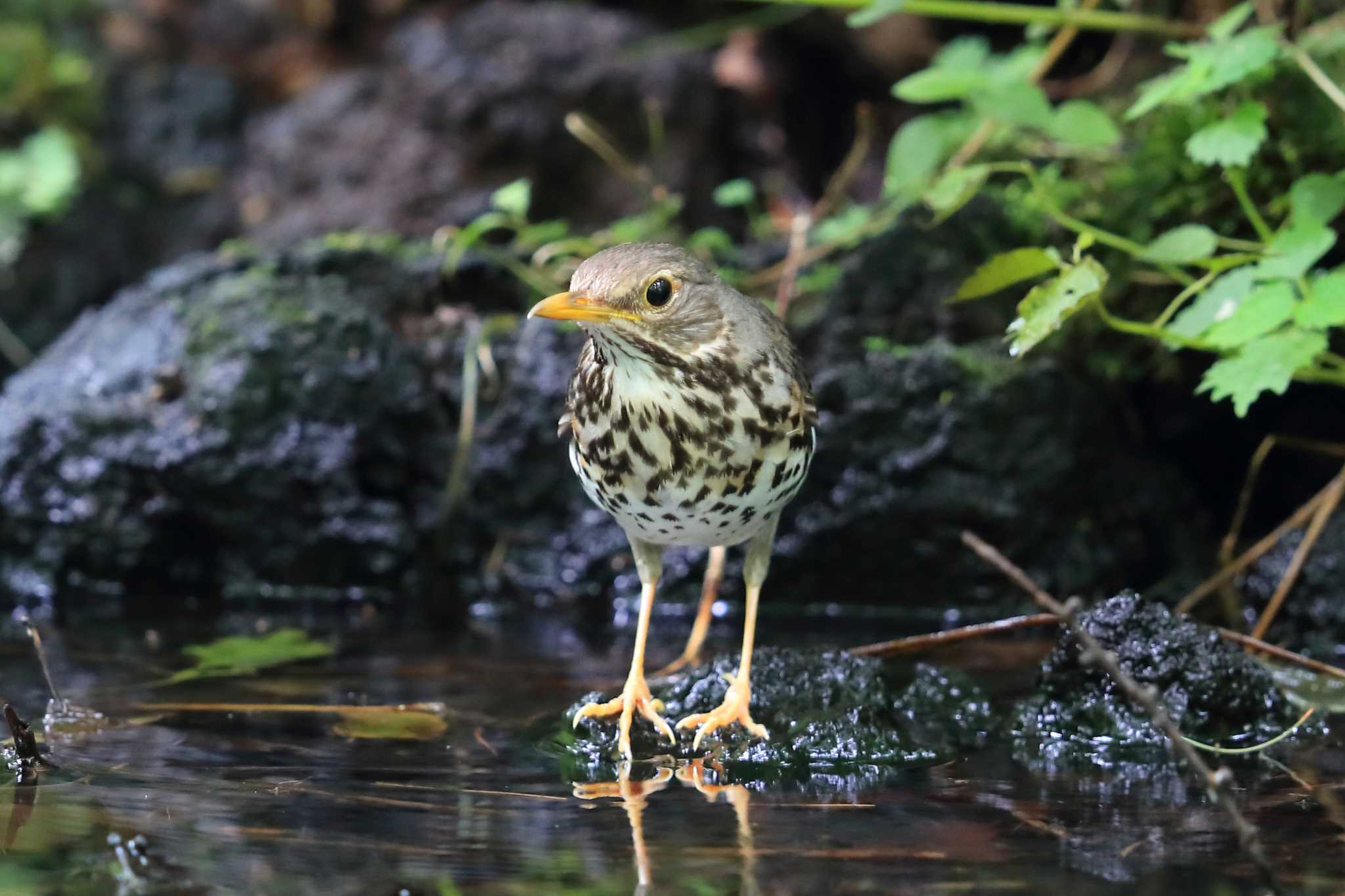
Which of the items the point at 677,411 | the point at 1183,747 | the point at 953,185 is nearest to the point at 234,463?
the point at 677,411

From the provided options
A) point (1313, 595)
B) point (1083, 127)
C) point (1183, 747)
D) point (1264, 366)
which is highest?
point (1083, 127)

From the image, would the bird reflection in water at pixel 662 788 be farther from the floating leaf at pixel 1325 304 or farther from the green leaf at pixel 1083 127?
the green leaf at pixel 1083 127

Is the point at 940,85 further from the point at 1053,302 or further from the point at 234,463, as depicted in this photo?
the point at 234,463

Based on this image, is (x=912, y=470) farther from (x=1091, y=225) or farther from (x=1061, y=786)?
(x=1061, y=786)

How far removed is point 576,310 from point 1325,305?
2.09 m

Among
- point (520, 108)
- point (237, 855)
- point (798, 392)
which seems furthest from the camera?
point (520, 108)

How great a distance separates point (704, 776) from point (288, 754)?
1038mm

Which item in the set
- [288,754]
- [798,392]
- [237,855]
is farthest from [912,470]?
[237,855]

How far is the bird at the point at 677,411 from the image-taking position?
10.9ft

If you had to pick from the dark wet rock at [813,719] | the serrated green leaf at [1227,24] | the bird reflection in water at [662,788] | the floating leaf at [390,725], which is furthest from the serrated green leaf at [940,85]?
the floating leaf at [390,725]

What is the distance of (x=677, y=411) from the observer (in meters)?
3.37

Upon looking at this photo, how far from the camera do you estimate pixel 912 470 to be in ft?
17.8

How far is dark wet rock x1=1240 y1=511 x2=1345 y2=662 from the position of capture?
189 inches

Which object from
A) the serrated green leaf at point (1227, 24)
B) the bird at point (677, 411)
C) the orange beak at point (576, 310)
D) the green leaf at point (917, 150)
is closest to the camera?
the orange beak at point (576, 310)
